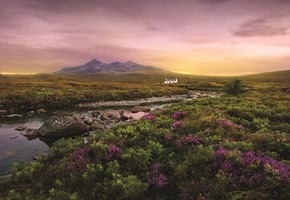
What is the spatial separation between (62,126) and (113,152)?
41.3 ft

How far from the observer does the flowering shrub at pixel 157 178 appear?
26.0 feet

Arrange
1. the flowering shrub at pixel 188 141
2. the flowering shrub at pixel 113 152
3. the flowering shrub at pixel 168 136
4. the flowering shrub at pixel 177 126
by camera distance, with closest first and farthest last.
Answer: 1. the flowering shrub at pixel 113 152
2. the flowering shrub at pixel 188 141
3. the flowering shrub at pixel 168 136
4. the flowering shrub at pixel 177 126

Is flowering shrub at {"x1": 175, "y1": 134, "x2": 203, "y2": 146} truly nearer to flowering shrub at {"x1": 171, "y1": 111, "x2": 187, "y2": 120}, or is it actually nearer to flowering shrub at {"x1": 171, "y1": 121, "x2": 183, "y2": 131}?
flowering shrub at {"x1": 171, "y1": 121, "x2": 183, "y2": 131}

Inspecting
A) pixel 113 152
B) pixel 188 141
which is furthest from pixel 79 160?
pixel 188 141

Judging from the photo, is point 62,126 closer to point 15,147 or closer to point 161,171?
point 15,147

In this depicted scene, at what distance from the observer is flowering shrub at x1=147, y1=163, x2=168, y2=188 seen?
791cm

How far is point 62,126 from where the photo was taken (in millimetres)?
21078

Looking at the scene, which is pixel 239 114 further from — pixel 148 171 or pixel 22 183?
pixel 22 183

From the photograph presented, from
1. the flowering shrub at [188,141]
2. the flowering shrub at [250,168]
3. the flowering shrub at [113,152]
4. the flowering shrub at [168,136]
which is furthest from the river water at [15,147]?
the flowering shrub at [250,168]

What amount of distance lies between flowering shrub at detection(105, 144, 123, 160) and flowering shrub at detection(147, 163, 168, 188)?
1735mm

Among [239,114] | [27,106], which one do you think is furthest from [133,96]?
[239,114]

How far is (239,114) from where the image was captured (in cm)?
1750

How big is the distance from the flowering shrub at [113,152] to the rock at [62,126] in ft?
39.8

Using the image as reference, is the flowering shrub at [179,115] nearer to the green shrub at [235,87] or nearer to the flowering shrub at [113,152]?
the flowering shrub at [113,152]
